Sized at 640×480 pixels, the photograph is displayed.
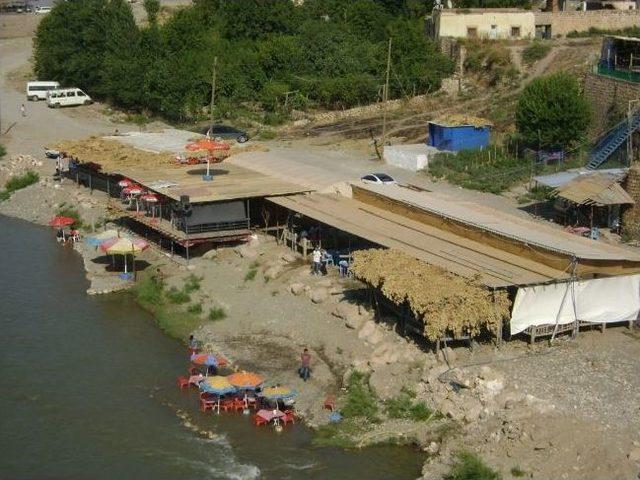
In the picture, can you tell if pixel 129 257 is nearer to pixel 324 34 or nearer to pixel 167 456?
pixel 167 456

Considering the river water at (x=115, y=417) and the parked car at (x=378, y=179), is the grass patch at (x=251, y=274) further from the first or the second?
the parked car at (x=378, y=179)

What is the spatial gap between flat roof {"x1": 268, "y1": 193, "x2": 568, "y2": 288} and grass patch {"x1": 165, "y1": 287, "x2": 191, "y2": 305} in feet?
14.9

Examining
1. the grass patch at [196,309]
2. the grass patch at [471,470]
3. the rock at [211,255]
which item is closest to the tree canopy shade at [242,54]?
the rock at [211,255]

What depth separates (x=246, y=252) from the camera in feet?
115

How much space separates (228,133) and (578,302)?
29.7 meters

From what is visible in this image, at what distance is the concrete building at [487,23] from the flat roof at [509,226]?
28.8 m

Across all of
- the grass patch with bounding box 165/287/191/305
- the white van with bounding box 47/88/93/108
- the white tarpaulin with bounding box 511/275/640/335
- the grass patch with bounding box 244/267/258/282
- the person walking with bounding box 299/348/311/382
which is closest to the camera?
the white tarpaulin with bounding box 511/275/640/335

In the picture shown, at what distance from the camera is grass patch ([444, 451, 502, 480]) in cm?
2109

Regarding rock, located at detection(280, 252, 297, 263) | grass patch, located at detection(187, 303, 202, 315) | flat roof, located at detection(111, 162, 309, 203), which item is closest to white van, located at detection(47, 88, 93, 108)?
flat roof, located at detection(111, 162, 309, 203)

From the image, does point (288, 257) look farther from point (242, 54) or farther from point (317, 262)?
point (242, 54)

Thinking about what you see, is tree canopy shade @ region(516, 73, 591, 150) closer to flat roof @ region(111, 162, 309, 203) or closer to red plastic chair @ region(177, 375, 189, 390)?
flat roof @ region(111, 162, 309, 203)

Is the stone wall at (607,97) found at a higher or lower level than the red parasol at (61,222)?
higher

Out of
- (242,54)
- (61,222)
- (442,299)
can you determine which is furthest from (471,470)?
(242,54)

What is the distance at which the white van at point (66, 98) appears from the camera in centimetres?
6347
